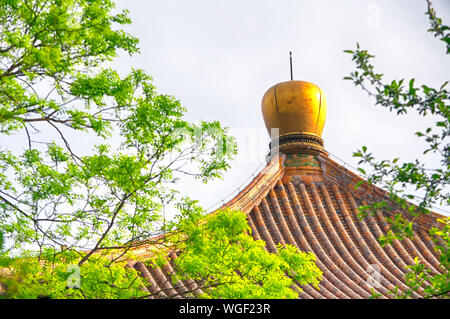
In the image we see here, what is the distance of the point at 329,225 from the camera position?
10.5 metres

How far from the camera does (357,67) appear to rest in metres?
3.69

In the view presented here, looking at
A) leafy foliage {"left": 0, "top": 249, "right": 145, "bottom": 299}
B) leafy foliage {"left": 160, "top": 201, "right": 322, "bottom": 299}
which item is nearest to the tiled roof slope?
leafy foliage {"left": 160, "top": 201, "right": 322, "bottom": 299}

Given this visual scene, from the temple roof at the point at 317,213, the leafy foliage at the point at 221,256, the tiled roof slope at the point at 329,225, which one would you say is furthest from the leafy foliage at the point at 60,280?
the tiled roof slope at the point at 329,225

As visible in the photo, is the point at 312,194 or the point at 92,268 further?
the point at 312,194

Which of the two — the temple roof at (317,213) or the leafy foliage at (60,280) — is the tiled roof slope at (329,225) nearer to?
the temple roof at (317,213)

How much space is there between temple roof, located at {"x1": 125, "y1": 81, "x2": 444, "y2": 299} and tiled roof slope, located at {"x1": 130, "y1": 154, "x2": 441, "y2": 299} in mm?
15

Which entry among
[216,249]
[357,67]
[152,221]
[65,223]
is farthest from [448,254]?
[65,223]

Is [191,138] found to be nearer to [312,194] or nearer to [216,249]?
[216,249]

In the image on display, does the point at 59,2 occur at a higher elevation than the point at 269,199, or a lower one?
lower

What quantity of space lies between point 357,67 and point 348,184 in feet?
26.7

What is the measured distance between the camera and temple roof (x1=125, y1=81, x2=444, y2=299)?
900 cm

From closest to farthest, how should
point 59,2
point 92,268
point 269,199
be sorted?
point 59,2 → point 92,268 → point 269,199

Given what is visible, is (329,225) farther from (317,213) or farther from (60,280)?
(60,280)

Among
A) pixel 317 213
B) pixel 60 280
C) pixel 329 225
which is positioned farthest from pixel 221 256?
pixel 317 213
